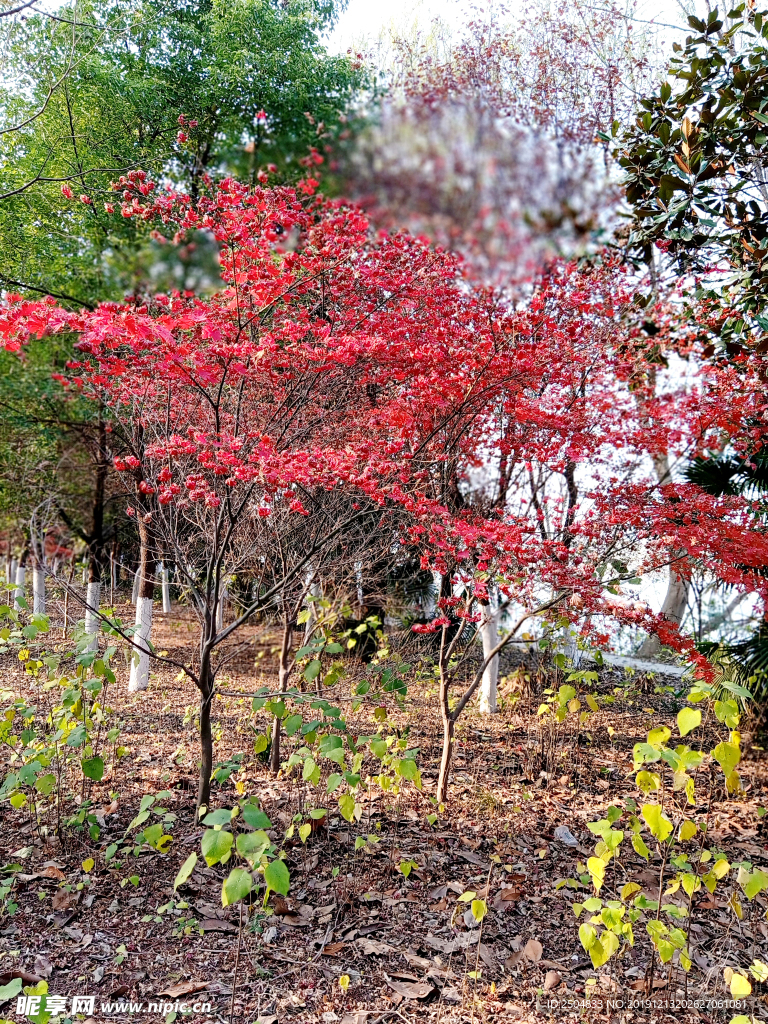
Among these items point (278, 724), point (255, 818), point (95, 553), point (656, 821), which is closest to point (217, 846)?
point (255, 818)

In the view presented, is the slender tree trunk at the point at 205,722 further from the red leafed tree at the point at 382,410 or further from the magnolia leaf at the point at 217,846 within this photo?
the magnolia leaf at the point at 217,846

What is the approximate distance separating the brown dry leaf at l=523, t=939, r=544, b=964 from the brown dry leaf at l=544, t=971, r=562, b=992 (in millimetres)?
91

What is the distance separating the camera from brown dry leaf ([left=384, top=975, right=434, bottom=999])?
2295mm

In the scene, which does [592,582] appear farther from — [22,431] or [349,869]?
[22,431]

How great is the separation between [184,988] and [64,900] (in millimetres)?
828

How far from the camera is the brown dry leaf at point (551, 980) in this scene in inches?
94.3

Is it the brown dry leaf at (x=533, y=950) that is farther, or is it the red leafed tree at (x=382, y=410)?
the red leafed tree at (x=382, y=410)

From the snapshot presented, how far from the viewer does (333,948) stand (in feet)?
8.34

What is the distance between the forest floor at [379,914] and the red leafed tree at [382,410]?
1.67ft

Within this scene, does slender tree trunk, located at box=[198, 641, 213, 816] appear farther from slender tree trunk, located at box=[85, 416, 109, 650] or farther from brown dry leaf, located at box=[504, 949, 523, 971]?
slender tree trunk, located at box=[85, 416, 109, 650]

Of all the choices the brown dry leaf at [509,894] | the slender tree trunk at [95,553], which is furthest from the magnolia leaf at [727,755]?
the slender tree trunk at [95,553]

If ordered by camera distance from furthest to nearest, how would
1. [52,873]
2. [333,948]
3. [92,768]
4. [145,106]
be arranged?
[145,106], [52,873], [92,768], [333,948]

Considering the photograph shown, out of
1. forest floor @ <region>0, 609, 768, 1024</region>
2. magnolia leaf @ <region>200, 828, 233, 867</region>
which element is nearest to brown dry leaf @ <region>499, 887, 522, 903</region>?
forest floor @ <region>0, 609, 768, 1024</region>

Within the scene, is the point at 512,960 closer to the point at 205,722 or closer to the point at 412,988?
the point at 412,988
